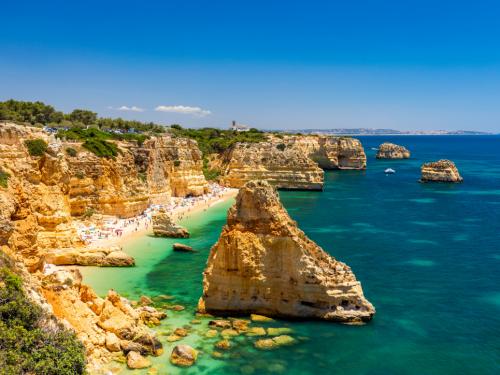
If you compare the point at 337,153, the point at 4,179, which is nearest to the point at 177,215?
the point at 4,179

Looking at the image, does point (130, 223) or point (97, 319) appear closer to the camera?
point (97, 319)

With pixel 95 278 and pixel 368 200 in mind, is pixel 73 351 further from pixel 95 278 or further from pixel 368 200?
pixel 368 200

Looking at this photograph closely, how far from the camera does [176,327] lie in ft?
72.5

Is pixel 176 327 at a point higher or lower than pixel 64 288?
lower

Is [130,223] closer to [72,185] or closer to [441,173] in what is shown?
[72,185]

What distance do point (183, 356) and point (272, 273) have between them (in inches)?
254

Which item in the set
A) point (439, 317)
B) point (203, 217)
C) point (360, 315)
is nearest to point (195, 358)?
point (360, 315)

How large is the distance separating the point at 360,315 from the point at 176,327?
371 inches

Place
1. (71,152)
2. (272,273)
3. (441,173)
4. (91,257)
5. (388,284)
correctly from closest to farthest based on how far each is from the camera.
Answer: (272,273) < (388,284) < (91,257) < (71,152) < (441,173)

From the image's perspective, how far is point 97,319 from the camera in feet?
65.2

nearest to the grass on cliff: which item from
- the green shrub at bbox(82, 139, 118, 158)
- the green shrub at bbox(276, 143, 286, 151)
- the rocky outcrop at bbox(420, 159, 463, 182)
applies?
the green shrub at bbox(82, 139, 118, 158)

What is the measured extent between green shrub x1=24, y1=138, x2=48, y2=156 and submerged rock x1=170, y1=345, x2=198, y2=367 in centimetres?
1892

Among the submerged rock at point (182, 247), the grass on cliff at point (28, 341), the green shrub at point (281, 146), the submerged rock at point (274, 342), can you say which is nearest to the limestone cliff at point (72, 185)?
the grass on cliff at point (28, 341)

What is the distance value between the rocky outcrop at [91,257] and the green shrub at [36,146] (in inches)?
280
